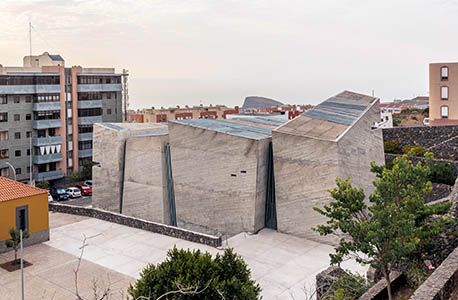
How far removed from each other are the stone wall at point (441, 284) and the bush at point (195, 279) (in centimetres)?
420

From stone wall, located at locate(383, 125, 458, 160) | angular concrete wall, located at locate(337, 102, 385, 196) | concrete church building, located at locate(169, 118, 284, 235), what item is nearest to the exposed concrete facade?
concrete church building, located at locate(169, 118, 284, 235)

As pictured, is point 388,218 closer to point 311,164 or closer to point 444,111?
point 311,164

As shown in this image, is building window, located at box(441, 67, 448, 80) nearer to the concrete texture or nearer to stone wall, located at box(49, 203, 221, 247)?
the concrete texture

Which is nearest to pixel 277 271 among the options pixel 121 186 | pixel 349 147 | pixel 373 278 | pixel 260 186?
pixel 373 278

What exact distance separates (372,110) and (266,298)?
46.3 feet

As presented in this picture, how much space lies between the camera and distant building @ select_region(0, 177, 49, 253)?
1973 cm

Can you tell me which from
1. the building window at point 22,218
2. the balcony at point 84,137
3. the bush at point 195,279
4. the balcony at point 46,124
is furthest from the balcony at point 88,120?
the bush at point 195,279

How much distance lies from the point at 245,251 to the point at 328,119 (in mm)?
8591

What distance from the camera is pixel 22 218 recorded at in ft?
67.1

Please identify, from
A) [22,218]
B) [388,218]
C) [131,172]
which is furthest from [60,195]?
[388,218]

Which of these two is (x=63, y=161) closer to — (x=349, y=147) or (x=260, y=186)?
(x=260, y=186)

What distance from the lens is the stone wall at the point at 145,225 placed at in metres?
19.8

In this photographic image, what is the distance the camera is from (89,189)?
41906mm

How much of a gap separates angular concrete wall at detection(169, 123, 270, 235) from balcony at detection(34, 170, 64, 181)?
25978 mm
